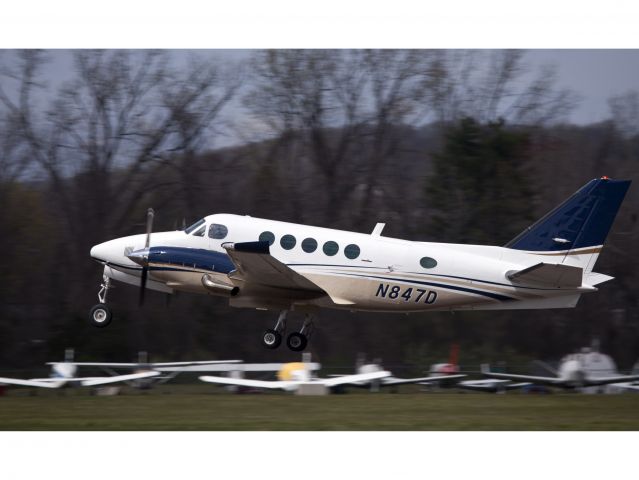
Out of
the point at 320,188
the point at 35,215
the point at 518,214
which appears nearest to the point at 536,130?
the point at 518,214

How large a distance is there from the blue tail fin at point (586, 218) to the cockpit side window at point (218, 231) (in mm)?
A: 7797

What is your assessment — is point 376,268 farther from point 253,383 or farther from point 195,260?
point 195,260

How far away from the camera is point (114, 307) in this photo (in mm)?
37312

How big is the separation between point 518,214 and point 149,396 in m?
19.6

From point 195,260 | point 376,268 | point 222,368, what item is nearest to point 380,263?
point 376,268

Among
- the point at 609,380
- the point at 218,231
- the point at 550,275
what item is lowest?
the point at 609,380

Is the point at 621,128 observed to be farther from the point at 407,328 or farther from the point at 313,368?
the point at 313,368

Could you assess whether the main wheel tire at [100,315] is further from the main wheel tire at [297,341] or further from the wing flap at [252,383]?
the main wheel tire at [297,341]

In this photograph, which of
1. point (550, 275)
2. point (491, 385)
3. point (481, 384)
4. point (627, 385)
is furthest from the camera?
point (481, 384)

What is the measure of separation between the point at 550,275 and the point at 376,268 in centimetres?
415

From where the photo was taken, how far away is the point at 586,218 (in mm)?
23141

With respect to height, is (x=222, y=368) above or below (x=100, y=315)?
below

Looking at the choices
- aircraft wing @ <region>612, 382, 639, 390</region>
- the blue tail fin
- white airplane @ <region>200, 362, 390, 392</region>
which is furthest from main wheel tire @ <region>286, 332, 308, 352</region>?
aircraft wing @ <region>612, 382, 639, 390</region>

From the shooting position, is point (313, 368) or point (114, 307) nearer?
point (313, 368)
